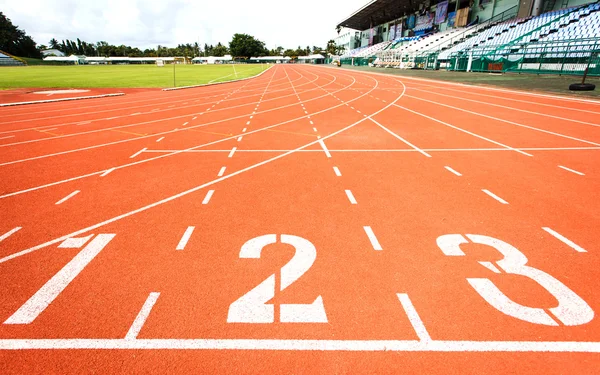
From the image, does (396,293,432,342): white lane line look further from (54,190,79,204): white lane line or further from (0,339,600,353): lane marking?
(54,190,79,204): white lane line

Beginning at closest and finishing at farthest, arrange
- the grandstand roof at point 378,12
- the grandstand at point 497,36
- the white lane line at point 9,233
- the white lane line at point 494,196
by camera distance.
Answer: the white lane line at point 9,233 < the white lane line at point 494,196 < the grandstand at point 497,36 < the grandstand roof at point 378,12

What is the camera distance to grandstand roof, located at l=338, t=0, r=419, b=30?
7231 centimetres

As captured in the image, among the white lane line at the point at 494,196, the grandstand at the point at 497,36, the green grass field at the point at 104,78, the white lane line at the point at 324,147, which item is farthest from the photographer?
the green grass field at the point at 104,78

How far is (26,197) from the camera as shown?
6.45 m

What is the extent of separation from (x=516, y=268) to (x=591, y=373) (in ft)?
4.87

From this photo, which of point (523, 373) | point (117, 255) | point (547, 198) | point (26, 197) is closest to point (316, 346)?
point (523, 373)

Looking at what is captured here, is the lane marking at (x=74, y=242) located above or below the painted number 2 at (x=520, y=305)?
above

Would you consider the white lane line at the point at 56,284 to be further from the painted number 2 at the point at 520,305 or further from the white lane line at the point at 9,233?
the painted number 2 at the point at 520,305

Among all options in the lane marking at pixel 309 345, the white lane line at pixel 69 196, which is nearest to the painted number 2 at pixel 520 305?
the lane marking at pixel 309 345

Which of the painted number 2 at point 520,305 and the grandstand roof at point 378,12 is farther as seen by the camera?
the grandstand roof at point 378,12

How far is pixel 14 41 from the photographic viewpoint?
11512cm

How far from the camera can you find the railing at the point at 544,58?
24969 millimetres

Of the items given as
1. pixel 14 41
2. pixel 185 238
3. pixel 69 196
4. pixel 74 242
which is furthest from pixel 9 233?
pixel 14 41

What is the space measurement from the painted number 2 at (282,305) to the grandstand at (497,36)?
884 inches
